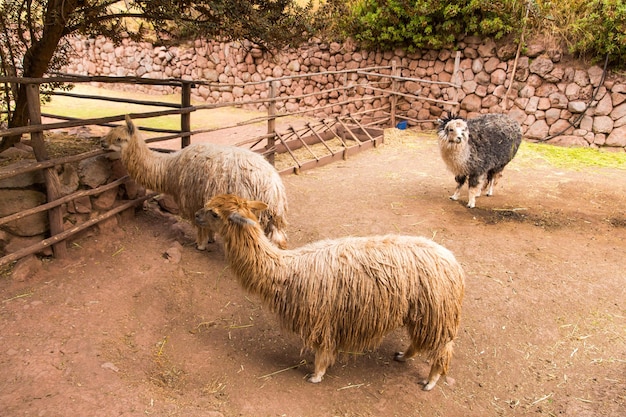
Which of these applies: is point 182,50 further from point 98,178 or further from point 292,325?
point 292,325

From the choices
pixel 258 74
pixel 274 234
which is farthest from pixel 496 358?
pixel 258 74

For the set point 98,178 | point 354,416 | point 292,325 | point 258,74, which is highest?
point 258,74

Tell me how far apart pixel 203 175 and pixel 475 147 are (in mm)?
4087

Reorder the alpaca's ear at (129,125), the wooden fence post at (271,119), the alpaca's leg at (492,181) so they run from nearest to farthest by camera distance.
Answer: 1. the alpaca's ear at (129,125)
2. the alpaca's leg at (492,181)
3. the wooden fence post at (271,119)

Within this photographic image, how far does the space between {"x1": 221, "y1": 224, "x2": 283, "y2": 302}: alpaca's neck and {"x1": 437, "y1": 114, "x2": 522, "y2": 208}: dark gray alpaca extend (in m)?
4.13

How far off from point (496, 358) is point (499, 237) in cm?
243

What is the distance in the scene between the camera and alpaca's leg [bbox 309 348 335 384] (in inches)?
129

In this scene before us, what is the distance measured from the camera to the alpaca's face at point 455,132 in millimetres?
6406

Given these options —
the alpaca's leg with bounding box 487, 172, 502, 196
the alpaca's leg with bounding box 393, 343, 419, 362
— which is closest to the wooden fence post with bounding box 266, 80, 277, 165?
the alpaca's leg with bounding box 487, 172, 502, 196

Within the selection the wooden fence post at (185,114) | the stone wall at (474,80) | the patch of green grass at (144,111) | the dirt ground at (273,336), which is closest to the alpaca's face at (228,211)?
the dirt ground at (273,336)

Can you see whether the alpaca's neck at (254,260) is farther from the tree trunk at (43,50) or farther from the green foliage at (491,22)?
the green foliage at (491,22)

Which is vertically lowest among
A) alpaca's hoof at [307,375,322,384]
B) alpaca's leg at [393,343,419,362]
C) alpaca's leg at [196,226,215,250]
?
alpaca's hoof at [307,375,322,384]

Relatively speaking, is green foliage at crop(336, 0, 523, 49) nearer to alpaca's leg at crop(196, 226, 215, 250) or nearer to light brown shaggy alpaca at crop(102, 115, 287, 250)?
light brown shaggy alpaca at crop(102, 115, 287, 250)

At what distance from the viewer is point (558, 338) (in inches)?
152
